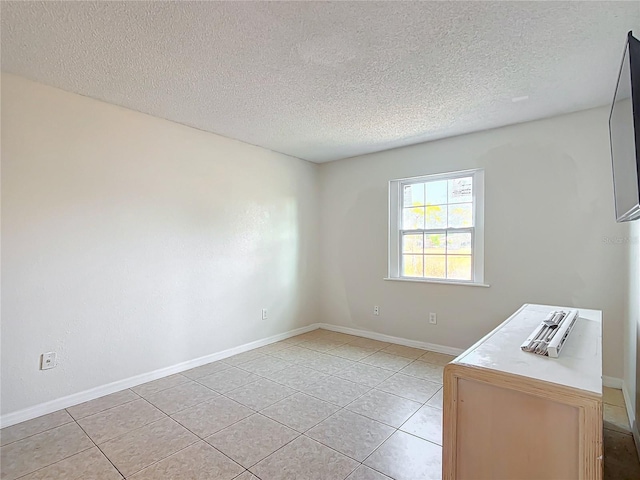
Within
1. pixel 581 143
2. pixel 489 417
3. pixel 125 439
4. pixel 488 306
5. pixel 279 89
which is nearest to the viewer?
pixel 489 417

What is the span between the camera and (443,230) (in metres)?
3.75

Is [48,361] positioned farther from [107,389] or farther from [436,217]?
[436,217]

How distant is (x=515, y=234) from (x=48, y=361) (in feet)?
13.4

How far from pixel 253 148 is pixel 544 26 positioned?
2.95 m

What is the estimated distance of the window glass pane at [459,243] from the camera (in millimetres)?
3580

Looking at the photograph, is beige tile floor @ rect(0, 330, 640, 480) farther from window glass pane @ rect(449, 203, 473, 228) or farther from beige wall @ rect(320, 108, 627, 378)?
window glass pane @ rect(449, 203, 473, 228)

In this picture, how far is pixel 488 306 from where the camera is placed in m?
3.38

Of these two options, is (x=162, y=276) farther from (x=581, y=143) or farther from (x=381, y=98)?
(x=581, y=143)

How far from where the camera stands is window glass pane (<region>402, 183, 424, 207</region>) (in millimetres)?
3969

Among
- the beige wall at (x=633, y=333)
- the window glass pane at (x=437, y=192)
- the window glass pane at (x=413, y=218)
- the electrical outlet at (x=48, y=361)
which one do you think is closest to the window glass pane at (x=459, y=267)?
the window glass pane at (x=413, y=218)

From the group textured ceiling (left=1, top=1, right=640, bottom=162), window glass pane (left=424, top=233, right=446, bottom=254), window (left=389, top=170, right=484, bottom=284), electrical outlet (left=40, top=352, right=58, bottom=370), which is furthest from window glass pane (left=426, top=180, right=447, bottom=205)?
electrical outlet (left=40, top=352, right=58, bottom=370)

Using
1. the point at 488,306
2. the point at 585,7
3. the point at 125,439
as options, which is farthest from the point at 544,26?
the point at 125,439

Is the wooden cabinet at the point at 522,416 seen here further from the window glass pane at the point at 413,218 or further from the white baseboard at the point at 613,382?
the window glass pane at the point at 413,218

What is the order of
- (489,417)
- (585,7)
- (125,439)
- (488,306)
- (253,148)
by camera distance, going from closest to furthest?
(489,417), (585,7), (125,439), (488,306), (253,148)
